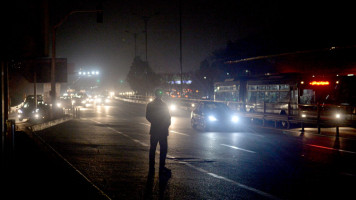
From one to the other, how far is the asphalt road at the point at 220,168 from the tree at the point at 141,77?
7462 centimetres

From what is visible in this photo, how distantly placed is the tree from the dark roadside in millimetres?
80050

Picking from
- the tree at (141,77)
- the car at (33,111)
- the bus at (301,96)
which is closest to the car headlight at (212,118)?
the bus at (301,96)

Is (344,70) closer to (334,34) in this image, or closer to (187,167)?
(187,167)

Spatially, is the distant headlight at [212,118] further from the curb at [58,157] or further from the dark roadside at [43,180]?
the dark roadside at [43,180]

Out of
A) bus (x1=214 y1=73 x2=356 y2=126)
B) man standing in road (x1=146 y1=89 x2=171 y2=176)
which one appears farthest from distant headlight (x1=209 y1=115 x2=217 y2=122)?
man standing in road (x1=146 y1=89 x2=171 y2=176)

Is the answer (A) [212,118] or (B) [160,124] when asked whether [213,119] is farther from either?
(B) [160,124]

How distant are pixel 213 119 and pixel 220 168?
1082cm

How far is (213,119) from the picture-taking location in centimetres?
2028

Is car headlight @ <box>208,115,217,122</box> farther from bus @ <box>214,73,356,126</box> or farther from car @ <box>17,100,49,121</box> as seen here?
car @ <box>17,100,49,121</box>

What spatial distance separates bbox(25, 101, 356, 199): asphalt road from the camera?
7117 millimetres

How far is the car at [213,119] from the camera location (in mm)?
20281

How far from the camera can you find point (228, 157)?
1128 centimetres

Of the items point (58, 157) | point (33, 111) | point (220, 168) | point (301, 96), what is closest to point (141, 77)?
point (33, 111)

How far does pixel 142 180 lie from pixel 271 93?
20093 millimetres
